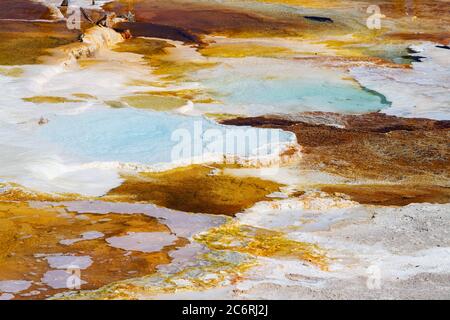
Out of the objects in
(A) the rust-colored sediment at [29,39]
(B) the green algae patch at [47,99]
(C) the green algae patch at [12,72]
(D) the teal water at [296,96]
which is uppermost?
(A) the rust-colored sediment at [29,39]

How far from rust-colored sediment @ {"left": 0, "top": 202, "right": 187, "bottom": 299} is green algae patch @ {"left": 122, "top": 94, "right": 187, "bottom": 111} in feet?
12.9

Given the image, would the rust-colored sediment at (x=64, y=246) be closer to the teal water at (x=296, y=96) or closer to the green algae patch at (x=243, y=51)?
the teal water at (x=296, y=96)

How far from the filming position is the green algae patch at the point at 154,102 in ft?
33.8

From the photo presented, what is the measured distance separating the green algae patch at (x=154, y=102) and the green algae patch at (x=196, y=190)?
8.03 feet

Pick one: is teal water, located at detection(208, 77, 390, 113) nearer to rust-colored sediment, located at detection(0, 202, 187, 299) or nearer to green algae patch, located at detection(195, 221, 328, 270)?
green algae patch, located at detection(195, 221, 328, 270)

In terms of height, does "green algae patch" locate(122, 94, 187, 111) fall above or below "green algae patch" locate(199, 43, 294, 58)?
below

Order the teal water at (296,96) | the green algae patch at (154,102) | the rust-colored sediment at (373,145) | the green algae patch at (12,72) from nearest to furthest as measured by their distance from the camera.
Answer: the rust-colored sediment at (373,145)
the green algae patch at (154,102)
the teal water at (296,96)
the green algae patch at (12,72)

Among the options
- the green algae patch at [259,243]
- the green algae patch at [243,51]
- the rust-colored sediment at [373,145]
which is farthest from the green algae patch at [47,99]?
the green algae patch at [243,51]

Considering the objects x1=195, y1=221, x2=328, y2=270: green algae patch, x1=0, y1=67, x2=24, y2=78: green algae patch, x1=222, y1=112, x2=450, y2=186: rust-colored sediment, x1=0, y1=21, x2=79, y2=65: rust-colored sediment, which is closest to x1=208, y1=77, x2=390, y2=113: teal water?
x1=222, y1=112, x2=450, y2=186: rust-colored sediment

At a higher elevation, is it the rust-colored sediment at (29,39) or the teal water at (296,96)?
the rust-colored sediment at (29,39)

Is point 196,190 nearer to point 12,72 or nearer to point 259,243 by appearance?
point 259,243

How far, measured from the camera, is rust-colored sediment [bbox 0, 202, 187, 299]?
5168 millimetres

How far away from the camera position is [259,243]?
6051 millimetres
